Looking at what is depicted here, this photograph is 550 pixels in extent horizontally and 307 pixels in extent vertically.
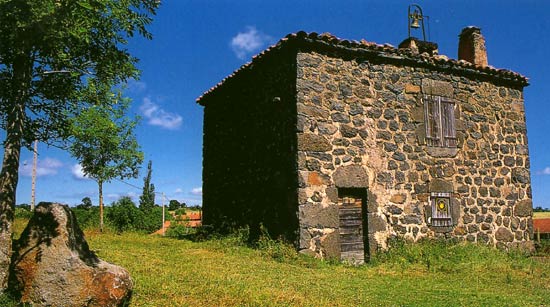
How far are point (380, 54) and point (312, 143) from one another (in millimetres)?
2895

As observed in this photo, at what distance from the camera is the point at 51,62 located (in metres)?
6.28

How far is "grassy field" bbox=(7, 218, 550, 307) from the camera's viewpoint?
5.89 meters

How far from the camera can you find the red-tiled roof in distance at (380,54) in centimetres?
975

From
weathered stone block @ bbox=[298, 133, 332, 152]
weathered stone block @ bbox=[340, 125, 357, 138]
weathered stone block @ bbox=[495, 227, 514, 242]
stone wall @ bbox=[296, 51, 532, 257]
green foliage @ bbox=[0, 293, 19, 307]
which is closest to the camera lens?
green foliage @ bbox=[0, 293, 19, 307]

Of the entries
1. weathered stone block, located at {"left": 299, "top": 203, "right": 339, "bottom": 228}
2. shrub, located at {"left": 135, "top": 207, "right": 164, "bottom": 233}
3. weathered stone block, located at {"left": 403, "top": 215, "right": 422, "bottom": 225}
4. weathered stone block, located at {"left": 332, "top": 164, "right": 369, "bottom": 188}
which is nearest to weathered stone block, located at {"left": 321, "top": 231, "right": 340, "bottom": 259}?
weathered stone block, located at {"left": 299, "top": 203, "right": 339, "bottom": 228}

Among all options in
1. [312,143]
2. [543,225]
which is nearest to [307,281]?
[312,143]

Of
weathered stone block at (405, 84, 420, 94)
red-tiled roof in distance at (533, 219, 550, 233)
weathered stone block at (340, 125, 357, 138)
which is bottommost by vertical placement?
red-tiled roof in distance at (533, 219, 550, 233)

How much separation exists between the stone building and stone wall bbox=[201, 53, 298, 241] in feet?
0.15

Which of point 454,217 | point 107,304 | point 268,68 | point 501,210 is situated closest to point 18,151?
point 107,304

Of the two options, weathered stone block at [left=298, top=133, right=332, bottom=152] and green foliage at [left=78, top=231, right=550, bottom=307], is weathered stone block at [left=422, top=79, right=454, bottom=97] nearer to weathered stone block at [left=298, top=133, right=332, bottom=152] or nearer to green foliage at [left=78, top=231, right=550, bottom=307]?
weathered stone block at [left=298, top=133, right=332, bottom=152]

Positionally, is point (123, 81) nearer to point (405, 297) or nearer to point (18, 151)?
point (18, 151)

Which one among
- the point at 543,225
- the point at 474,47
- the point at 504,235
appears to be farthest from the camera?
the point at 543,225

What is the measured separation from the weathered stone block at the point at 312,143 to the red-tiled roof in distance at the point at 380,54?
1990mm

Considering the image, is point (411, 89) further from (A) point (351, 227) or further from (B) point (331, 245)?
(B) point (331, 245)
